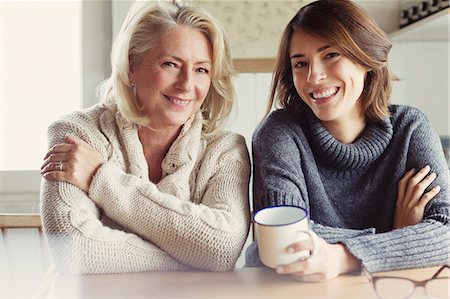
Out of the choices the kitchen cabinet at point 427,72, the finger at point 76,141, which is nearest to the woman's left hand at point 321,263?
the finger at point 76,141

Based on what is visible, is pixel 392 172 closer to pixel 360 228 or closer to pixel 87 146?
pixel 360 228

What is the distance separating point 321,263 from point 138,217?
0.74ft

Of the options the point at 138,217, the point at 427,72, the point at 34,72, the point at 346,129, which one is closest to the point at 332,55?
the point at 346,129

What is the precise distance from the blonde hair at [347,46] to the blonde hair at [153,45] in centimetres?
9

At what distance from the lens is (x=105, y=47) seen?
1.54m

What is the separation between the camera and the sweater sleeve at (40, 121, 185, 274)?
64cm

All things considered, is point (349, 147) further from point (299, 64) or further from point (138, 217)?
point (138, 217)

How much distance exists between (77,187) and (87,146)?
0.21ft

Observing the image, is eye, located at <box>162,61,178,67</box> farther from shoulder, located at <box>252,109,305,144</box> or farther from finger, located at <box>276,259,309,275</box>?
finger, located at <box>276,259,309,275</box>

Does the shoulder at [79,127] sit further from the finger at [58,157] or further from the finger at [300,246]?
the finger at [300,246]

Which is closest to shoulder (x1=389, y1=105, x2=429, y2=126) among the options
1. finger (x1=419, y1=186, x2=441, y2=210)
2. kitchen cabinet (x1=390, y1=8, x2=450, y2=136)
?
finger (x1=419, y1=186, x2=441, y2=210)

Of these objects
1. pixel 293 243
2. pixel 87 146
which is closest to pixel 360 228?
pixel 293 243

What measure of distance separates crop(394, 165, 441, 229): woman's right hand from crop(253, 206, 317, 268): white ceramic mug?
227 millimetres

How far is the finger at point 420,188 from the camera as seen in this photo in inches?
29.1
